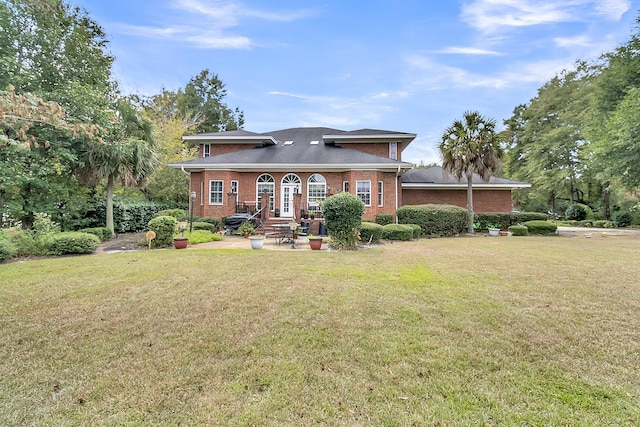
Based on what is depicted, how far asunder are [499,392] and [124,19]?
55.8 ft

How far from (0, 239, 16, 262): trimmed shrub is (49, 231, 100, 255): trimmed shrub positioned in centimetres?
86

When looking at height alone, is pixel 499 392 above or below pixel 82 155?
below

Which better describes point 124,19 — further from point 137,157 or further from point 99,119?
point 137,157

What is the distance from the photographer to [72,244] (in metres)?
9.40

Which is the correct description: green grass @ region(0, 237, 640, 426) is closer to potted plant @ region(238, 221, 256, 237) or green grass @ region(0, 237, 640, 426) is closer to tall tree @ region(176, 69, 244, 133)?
potted plant @ region(238, 221, 256, 237)

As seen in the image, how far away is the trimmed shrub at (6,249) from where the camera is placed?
27.1ft

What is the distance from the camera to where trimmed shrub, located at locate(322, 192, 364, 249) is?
1030cm

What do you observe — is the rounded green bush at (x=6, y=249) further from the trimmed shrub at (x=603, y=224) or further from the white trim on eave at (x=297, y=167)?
the trimmed shrub at (x=603, y=224)

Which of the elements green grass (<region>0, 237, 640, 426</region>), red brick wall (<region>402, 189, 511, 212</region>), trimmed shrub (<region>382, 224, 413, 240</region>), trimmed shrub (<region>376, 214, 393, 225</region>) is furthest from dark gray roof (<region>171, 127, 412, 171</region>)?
green grass (<region>0, 237, 640, 426</region>)

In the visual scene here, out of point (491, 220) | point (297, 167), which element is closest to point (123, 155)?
point (297, 167)

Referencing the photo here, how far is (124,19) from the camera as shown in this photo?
1205 centimetres

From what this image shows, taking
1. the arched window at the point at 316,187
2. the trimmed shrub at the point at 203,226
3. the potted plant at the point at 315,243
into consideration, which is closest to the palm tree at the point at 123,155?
the trimmed shrub at the point at 203,226

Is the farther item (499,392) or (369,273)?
(369,273)

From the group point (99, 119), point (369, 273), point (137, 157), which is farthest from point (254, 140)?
point (369, 273)
